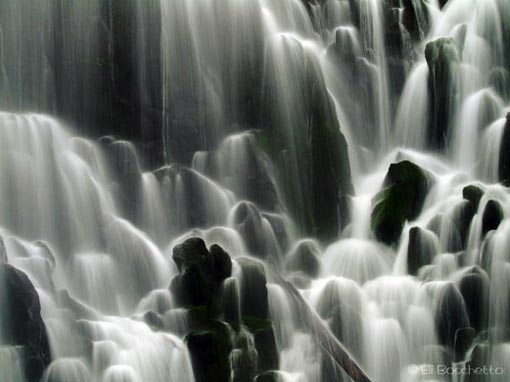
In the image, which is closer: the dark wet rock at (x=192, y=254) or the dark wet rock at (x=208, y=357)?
the dark wet rock at (x=208, y=357)

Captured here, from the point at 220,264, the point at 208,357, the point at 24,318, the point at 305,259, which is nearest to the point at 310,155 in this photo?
the point at 305,259

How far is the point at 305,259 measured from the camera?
2030 centimetres

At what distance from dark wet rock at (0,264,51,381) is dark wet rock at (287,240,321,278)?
252 inches

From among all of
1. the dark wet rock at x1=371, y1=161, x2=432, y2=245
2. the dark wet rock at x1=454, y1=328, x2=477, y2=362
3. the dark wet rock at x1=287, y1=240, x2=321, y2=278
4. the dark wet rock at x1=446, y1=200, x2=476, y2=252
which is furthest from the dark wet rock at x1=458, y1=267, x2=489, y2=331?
the dark wet rock at x1=287, y1=240, x2=321, y2=278

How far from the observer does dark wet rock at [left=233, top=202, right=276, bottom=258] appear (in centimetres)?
2002

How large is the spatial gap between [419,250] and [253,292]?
3649mm

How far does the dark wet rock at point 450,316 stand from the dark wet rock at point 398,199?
233 centimetres

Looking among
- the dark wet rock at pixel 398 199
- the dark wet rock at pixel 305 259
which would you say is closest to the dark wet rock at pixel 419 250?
the dark wet rock at pixel 398 199

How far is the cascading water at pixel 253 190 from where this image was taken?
16875 millimetres

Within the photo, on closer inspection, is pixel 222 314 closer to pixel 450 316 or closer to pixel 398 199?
pixel 450 316

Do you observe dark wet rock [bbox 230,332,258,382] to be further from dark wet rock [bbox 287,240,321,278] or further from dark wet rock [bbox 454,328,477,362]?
dark wet rock [bbox 454,328,477,362]

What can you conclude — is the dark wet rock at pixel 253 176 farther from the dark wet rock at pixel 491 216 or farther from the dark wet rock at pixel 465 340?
the dark wet rock at pixel 465 340

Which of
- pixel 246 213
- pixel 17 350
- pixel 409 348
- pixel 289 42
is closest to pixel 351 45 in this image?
pixel 289 42

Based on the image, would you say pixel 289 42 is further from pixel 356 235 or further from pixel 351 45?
pixel 356 235
